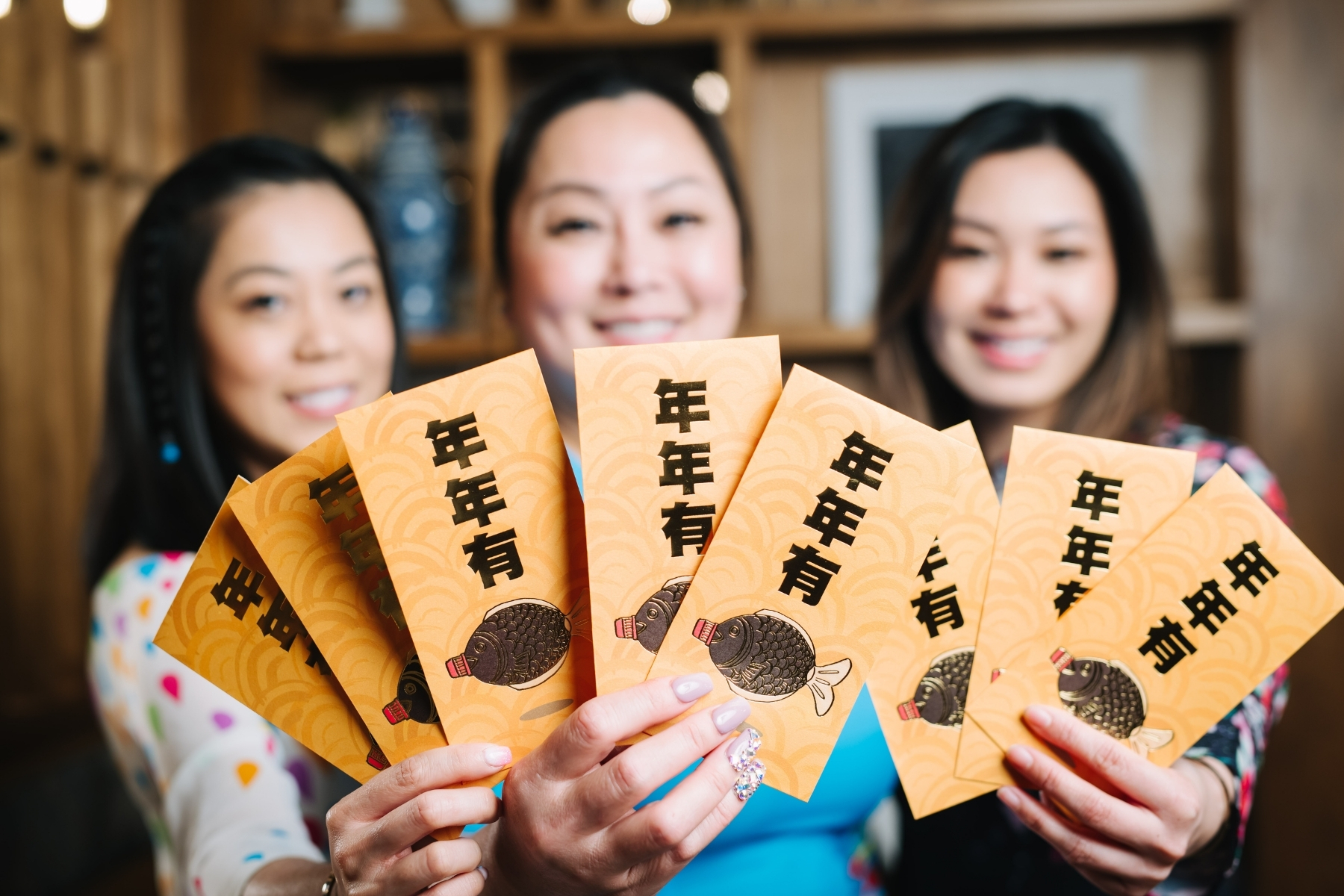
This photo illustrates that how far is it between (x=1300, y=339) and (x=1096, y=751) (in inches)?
72.4

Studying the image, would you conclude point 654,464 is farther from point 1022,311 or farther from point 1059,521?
point 1022,311

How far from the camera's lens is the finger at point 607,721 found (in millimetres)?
644

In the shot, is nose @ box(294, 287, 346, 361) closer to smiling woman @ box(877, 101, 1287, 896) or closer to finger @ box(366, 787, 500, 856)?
finger @ box(366, 787, 500, 856)

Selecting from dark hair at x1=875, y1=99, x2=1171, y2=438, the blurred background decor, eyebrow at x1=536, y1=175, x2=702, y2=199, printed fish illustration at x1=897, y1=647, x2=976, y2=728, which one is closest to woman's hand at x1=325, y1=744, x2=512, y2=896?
printed fish illustration at x1=897, y1=647, x2=976, y2=728

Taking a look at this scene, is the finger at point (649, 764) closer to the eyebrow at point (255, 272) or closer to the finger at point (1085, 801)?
the finger at point (1085, 801)

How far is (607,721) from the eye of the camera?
0.64 metres

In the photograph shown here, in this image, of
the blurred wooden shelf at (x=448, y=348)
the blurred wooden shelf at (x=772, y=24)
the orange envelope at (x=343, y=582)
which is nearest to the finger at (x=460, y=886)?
the orange envelope at (x=343, y=582)

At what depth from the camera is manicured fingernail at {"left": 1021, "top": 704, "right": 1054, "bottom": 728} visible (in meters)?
0.73

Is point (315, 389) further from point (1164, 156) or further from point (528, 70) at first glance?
point (1164, 156)

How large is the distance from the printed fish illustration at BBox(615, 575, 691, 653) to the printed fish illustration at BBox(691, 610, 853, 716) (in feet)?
0.07

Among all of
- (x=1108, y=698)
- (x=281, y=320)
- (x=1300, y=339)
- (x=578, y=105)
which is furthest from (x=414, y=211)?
(x=1300, y=339)

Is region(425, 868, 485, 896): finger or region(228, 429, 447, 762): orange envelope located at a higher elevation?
region(228, 429, 447, 762): orange envelope

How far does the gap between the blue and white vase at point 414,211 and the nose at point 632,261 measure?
44.7 inches

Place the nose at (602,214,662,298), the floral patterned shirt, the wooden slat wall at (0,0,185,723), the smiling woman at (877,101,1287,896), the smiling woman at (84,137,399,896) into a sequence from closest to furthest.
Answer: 1. the floral patterned shirt
2. the smiling woman at (84,137,399,896)
3. the nose at (602,214,662,298)
4. the smiling woman at (877,101,1287,896)
5. the wooden slat wall at (0,0,185,723)
